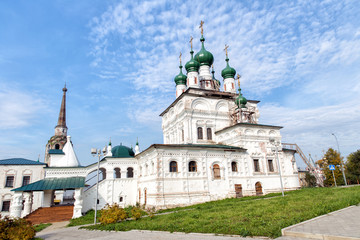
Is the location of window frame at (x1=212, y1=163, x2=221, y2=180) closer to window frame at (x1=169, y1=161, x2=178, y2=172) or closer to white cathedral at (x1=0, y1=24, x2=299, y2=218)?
white cathedral at (x1=0, y1=24, x2=299, y2=218)

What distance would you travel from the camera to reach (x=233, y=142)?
2455 centimetres

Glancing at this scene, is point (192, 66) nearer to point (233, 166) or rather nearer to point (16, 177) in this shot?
point (233, 166)

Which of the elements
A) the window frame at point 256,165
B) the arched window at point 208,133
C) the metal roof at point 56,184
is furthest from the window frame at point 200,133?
the metal roof at point 56,184

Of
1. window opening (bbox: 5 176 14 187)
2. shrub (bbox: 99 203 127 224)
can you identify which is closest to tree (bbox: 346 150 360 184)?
shrub (bbox: 99 203 127 224)

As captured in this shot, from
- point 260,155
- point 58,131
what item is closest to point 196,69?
point 260,155

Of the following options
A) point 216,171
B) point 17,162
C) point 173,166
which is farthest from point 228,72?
point 17,162

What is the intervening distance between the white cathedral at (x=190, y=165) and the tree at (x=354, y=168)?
17.4 meters

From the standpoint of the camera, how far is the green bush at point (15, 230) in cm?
907

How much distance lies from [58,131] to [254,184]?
44.2 metres

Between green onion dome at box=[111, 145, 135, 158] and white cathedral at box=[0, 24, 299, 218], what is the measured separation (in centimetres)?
11

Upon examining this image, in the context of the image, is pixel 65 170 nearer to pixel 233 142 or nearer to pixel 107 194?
pixel 107 194

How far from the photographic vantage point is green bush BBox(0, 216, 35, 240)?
907 cm

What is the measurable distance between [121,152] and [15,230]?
17249 mm

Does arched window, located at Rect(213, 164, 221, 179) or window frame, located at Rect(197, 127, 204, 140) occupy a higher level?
window frame, located at Rect(197, 127, 204, 140)
